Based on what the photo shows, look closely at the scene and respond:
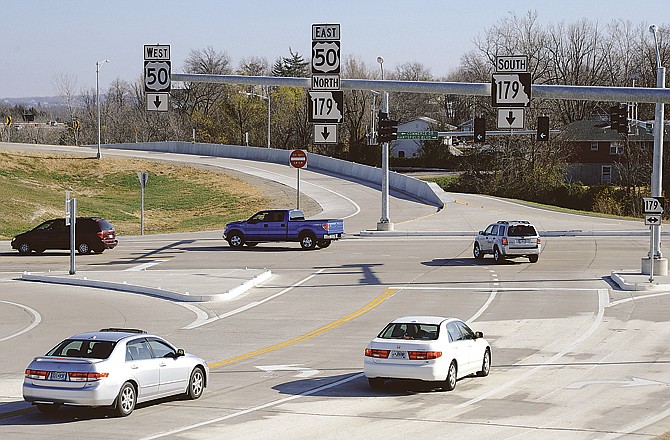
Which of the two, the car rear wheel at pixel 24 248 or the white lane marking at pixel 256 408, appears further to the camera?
the car rear wheel at pixel 24 248

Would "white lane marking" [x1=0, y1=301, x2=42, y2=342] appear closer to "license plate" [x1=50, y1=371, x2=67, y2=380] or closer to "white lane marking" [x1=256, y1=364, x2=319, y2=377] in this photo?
"white lane marking" [x1=256, y1=364, x2=319, y2=377]

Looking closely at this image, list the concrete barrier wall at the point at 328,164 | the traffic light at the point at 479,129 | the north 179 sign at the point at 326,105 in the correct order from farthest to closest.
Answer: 1. the concrete barrier wall at the point at 328,164
2. the traffic light at the point at 479,129
3. the north 179 sign at the point at 326,105

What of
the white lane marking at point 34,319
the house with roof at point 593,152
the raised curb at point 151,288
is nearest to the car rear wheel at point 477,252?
the raised curb at point 151,288

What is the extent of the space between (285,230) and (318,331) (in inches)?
788

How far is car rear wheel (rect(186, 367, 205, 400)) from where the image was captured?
16.6 meters

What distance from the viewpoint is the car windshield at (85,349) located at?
15.1 metres

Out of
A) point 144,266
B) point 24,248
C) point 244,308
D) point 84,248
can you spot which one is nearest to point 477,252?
point 144,266

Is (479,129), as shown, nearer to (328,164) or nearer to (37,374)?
(37,374)

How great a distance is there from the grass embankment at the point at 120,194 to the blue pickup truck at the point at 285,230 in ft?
42.7

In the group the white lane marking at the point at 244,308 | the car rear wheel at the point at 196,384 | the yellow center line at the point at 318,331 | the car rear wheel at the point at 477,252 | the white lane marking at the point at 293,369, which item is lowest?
the white lane marking at the point at 244,308

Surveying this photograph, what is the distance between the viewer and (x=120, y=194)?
80.0 metres

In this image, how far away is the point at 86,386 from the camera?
14531 millimetres

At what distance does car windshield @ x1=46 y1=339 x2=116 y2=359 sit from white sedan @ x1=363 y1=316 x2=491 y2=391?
480 cm

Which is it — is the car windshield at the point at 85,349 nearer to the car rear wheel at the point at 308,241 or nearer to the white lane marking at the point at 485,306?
the white lane marking at the point at 485,306
